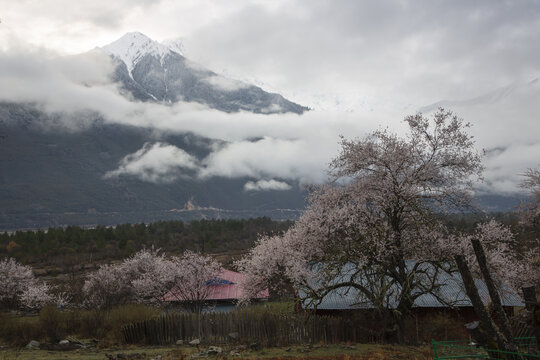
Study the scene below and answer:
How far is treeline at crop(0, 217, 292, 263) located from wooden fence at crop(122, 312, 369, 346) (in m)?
67.0

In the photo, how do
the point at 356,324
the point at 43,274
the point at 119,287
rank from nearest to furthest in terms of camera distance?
the point at 356,324 < the point at 119,287 < the point at 43,274

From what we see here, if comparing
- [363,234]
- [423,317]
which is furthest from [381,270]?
[423,317]

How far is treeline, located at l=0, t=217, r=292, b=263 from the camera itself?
102500mm

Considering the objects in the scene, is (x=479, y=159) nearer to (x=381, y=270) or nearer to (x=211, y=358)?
(x=381, y=270)

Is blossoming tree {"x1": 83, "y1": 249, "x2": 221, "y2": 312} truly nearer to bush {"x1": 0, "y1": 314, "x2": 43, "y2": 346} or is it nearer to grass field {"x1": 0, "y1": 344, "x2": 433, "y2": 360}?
bush {"x1": 0, "y1": 314, "x2": 43, "y2": 346}

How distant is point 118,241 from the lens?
387 ft

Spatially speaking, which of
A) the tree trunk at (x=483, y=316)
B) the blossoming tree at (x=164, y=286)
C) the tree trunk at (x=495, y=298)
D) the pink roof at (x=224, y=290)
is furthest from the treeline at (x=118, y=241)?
the tree trunk at (x=495, y=298)

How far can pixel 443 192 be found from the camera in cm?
2002

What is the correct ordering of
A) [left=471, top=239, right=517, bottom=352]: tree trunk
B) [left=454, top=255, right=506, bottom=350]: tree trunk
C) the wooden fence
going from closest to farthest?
1. [left=471, top=239, right=517, bottom=352]: tree trunk
2. [left=454, top=255, right=506, bottom=350]: tree trunk
3. the wooden fence

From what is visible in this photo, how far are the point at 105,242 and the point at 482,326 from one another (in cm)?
11464

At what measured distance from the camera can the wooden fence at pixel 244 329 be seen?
80.2ft

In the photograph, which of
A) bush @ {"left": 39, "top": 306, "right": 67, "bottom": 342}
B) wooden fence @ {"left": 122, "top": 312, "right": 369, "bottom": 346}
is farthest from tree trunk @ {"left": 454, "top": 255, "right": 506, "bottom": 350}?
bush @ {"left": 39, "top": 306, "right": 67, "bottom": 342}

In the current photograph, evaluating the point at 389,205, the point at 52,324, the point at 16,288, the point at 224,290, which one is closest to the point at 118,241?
the point at 16,288

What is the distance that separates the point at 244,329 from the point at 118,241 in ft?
333
